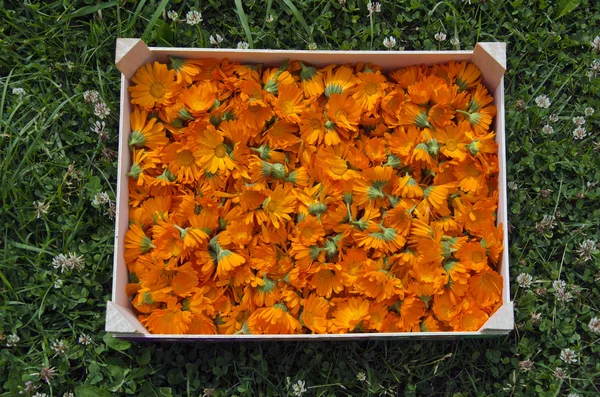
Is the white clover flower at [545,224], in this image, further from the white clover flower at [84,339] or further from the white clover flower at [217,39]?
the white clover flower at [84,339]

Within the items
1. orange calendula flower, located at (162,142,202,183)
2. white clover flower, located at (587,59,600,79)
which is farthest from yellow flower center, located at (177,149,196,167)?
white clover flower, located at (587,59,600,79)

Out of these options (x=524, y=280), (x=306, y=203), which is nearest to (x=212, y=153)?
(x=306, y=203)

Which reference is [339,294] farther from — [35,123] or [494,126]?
[35,123]

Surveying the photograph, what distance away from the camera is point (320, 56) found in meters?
1.90

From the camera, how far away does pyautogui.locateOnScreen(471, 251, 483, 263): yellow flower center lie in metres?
1.85

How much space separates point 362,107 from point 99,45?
35.0 inches

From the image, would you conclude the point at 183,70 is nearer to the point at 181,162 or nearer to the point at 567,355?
the point at 181,162

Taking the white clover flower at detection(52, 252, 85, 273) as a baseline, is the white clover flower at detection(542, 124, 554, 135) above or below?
above

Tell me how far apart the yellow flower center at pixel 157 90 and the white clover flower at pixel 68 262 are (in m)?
0.55

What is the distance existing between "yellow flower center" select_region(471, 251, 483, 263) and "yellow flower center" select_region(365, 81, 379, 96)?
55 cm

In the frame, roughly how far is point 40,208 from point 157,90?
1.71 feet

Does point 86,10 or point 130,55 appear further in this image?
point 86,10

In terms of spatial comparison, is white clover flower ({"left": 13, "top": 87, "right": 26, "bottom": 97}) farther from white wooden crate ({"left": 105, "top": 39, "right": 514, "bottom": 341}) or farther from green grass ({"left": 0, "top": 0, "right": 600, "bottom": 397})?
white wooden crate ({"left": 105, "top": 39, "right": 514, "bottom": 341})

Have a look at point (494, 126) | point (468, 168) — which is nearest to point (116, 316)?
point (468, 168)
